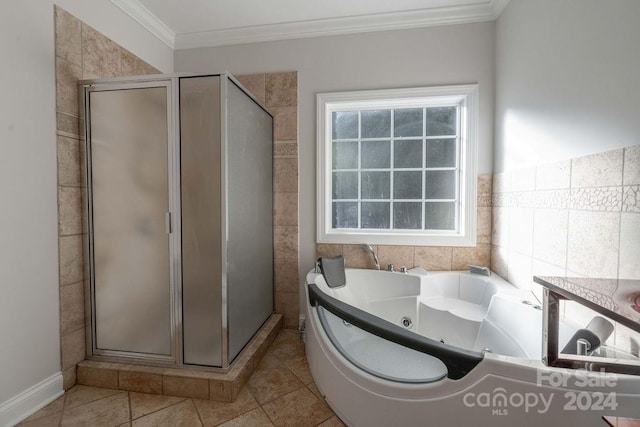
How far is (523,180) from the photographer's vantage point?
65.5 inches

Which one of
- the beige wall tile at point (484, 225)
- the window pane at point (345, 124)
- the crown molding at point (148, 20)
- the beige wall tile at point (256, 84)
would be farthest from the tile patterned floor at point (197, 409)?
the crown molding at point (148, 20)

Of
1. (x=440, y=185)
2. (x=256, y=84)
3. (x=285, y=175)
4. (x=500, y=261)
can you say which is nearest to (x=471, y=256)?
(x=500, y=261)

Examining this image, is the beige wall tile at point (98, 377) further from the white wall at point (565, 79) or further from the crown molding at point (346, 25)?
the white wall at point (565, 79)

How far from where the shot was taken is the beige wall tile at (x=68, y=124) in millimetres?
1489

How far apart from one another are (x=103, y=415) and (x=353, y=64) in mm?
2727

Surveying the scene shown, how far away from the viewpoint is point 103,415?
135 cm

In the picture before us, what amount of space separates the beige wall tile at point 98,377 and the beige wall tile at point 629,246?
2410mm

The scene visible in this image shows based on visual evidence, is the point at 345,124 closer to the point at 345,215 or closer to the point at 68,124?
the point at 345,215

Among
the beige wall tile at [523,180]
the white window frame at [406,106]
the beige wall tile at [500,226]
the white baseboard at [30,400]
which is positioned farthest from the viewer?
the white window frame at [406,106]

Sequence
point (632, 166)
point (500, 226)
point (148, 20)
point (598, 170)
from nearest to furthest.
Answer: point (632, 166) < point (598, 170) < point (500, 226) < point (148, 20)

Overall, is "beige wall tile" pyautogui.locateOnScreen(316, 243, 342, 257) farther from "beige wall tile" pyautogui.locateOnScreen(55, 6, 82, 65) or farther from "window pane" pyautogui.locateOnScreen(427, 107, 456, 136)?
"beige wall tile" pyautogui.locateOnScreen(55, 6, 82, 65)

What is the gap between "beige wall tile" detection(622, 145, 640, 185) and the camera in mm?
941

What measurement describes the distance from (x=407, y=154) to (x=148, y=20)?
2294 millimetres

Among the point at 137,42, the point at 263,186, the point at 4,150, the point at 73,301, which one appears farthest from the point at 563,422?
the point at 137,42
